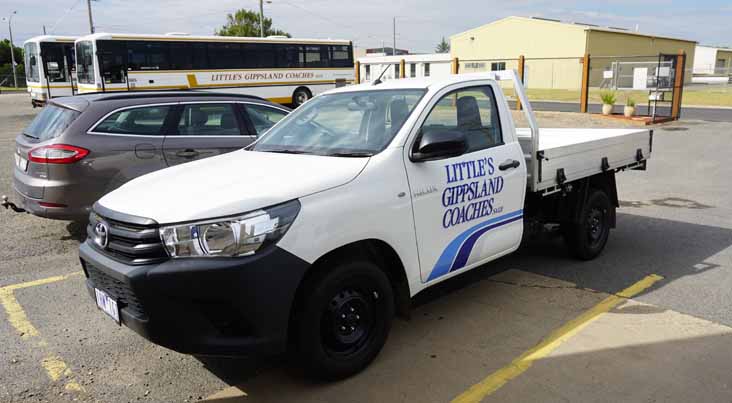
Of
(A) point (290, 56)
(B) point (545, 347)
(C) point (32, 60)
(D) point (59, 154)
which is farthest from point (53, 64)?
(B) point (545, 347)

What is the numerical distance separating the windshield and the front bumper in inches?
45.1

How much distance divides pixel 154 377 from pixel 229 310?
109cm

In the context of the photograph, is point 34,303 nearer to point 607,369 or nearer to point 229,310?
point 229,310

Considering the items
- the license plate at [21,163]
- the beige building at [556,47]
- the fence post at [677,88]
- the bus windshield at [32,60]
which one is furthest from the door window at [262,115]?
the beige building at [556,47]

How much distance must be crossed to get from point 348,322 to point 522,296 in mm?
2047

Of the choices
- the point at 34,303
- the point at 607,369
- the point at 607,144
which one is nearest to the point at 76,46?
the point at 34,303

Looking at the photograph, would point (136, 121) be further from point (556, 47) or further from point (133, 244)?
point (556, 47)

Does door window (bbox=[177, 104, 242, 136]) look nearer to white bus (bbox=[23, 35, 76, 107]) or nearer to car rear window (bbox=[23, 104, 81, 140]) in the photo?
car rear window (bbox=[23, 104, 81, 140])

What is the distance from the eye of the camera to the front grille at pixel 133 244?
3.09 m

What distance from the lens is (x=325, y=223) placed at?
3289mm

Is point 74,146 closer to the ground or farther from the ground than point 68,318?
farther from the ground

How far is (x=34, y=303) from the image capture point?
495 cm

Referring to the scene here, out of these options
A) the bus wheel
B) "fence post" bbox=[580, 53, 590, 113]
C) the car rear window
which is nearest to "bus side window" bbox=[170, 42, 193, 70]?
the bus wheel

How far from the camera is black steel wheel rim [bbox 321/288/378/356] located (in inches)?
136
